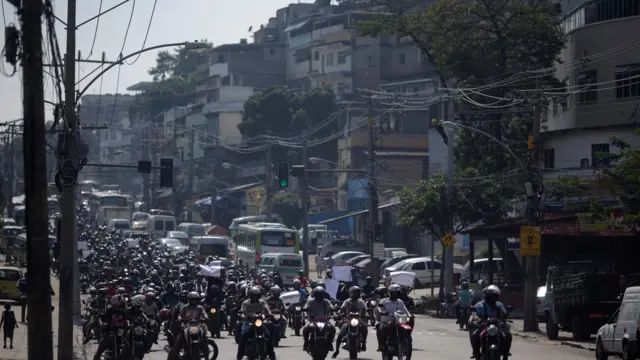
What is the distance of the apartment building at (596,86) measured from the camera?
46875 millimetres

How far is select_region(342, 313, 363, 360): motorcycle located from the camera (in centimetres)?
2478

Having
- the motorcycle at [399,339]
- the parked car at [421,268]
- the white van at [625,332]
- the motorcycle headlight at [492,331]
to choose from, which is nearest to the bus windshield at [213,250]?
the parked car at [421,268]

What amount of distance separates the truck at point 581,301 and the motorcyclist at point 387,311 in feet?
31.6

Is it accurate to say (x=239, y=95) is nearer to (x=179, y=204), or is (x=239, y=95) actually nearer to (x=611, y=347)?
(x=179, y=204)

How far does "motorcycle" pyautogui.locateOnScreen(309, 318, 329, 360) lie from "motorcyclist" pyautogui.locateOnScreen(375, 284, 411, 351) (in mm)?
1129

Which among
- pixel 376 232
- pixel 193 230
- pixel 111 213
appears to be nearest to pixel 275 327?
pixel 376 232

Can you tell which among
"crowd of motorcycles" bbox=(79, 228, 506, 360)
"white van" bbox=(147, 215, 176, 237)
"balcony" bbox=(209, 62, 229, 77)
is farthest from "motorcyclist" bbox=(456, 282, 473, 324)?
"balcony" bbox=(209, 62, 229, 77)

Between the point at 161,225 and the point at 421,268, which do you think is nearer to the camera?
the point at 421,268

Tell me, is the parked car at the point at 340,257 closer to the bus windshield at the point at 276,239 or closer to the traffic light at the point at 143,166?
the bus windshield at the point at 276,239

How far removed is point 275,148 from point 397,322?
80.6m

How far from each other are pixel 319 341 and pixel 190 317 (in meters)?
2.98

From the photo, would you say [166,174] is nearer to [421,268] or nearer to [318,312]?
[318,312]

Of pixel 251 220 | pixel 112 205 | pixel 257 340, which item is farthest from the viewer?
pixel 112 205

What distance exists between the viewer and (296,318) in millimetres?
36406
